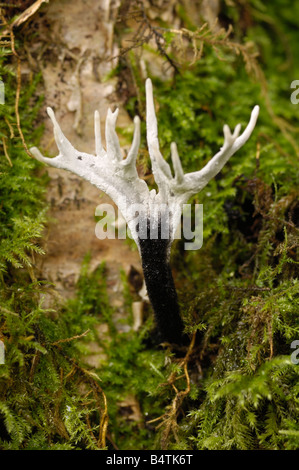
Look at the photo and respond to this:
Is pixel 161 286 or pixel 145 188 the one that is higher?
pixel 145 188

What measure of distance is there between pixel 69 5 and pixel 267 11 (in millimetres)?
1628

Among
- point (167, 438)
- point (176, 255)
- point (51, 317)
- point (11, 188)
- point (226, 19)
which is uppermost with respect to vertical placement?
point (226, 19)

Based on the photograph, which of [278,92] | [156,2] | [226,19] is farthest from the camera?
[278,92]

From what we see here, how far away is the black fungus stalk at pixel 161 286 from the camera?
1.44 m

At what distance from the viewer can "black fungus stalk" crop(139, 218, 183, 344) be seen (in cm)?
144

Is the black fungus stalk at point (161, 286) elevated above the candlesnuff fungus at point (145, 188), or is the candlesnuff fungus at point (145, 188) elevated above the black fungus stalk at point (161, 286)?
the candlesnuff fungus at point (145, 188)

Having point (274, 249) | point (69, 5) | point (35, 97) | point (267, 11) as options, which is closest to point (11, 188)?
point (35, 97)

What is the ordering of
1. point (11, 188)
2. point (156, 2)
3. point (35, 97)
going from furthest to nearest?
point (156, 2) < point (35, 97) < point (11, 188)

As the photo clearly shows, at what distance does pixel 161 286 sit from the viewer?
1.50 meters

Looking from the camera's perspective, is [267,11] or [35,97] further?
[267,11]

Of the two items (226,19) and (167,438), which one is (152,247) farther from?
(226,19)

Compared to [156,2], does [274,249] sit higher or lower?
lower

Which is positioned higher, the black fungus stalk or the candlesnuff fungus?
the candlesnuff fungus

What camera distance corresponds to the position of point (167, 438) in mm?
1463
